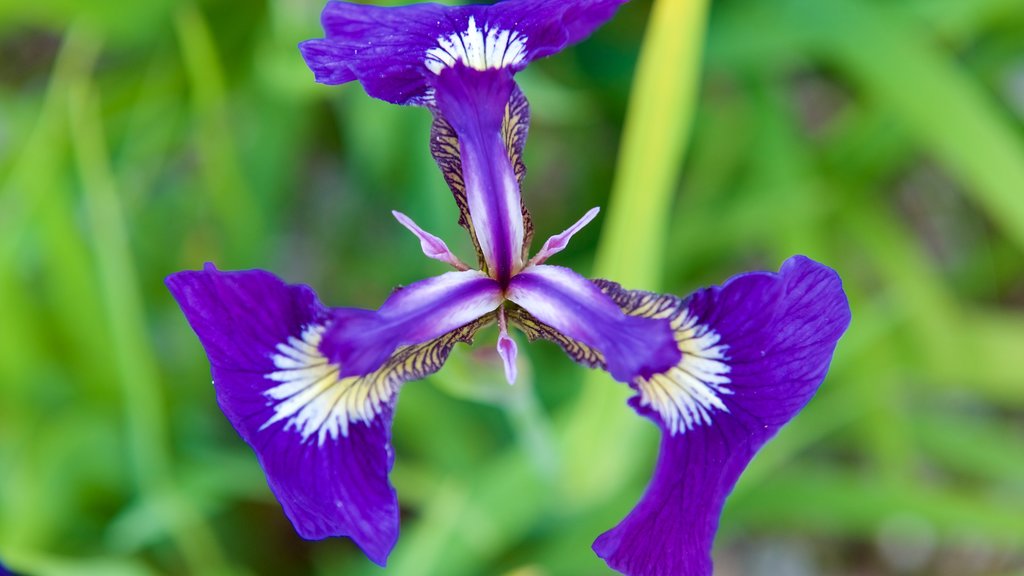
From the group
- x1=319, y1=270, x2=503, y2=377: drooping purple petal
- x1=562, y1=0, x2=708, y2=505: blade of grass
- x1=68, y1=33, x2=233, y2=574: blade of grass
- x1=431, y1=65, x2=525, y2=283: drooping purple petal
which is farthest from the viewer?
x1=68, y1=33, x2=233, y2=574: blade of grass

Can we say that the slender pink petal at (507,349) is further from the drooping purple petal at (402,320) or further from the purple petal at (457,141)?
the purple petal at (457,141)

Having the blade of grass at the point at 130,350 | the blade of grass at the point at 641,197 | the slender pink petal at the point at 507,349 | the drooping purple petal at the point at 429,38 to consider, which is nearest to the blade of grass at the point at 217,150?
the blade of grass at the point at 130,350

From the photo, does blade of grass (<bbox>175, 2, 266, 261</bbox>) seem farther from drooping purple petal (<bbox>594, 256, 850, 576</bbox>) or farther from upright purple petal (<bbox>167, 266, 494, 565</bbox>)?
drooping purple petal (<bbox>594, 256, 850, 576</bbox>)

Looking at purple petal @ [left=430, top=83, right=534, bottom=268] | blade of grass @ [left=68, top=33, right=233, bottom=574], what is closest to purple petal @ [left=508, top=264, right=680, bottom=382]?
purple petal @ [left=430, top=83, right=534, bottom=268]

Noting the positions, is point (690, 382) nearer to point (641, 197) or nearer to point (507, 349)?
point (507, 349)

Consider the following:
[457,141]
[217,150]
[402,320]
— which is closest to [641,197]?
[457,141]

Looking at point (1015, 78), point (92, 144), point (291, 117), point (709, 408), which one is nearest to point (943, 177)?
point (1015, 78)
